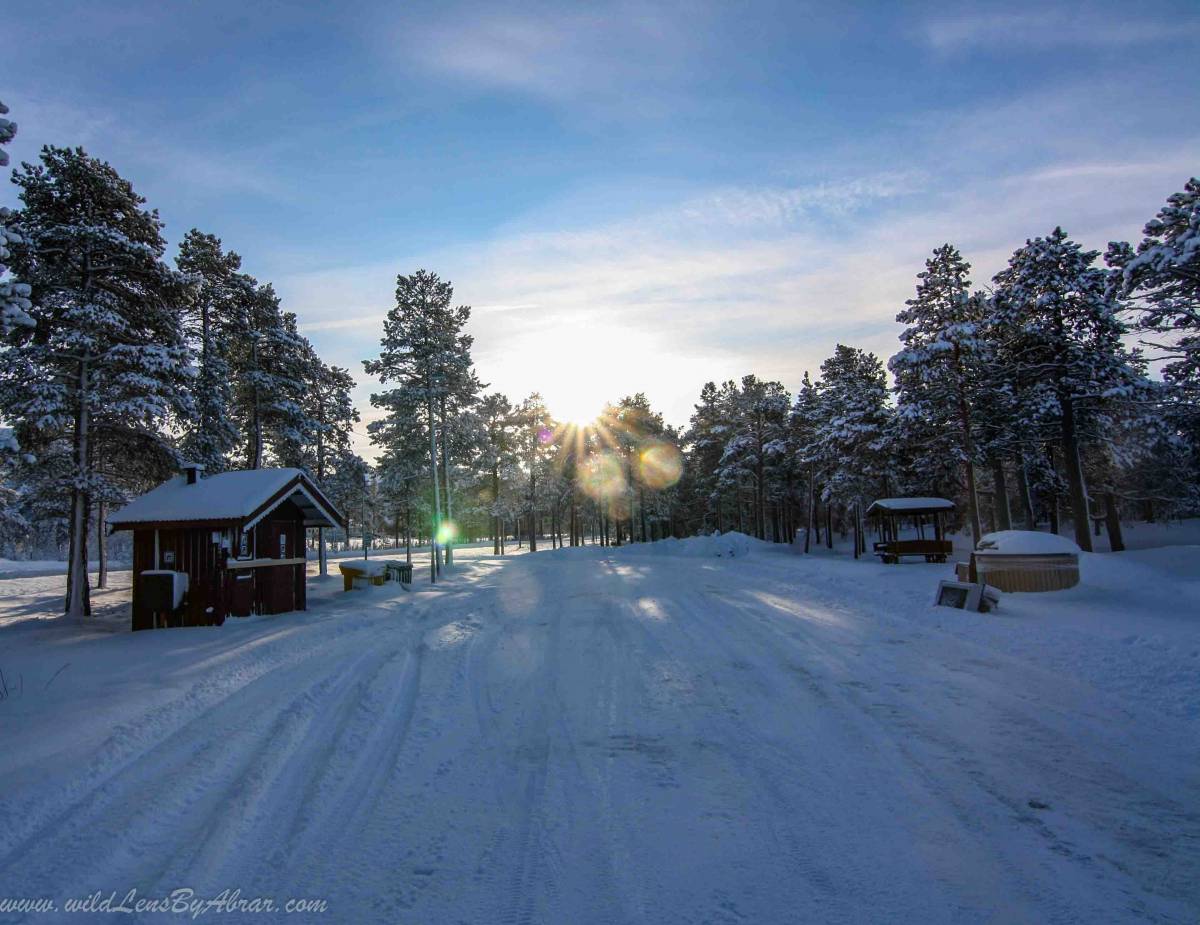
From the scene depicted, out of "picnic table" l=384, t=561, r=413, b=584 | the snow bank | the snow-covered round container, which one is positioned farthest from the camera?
the snow bank

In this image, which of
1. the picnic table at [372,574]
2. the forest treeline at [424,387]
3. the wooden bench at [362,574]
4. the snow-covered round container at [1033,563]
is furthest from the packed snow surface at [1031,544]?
the wooden bench at [362,574]

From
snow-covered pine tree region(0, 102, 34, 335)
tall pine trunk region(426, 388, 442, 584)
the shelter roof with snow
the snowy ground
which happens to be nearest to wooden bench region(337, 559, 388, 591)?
tall pine trunk region(426, 388, 442, 584)

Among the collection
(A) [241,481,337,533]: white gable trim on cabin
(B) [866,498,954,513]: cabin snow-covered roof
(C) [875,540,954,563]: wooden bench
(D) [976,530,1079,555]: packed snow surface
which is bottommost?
(C) [875,540,954,563]: wooden bench

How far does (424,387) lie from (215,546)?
1622 centimetres

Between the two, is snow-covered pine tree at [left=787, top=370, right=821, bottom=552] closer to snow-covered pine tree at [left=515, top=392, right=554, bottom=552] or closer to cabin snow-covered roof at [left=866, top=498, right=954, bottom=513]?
cabin snow-covered roof at [left=866, top=498, right=954, bottom=513]

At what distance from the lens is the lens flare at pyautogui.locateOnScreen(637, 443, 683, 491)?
55.3m

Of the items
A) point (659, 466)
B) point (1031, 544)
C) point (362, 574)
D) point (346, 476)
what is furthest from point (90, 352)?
point (659, 466)

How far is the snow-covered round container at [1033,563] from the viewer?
17.7m

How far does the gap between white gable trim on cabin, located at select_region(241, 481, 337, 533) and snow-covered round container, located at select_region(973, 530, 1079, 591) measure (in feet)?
63.9

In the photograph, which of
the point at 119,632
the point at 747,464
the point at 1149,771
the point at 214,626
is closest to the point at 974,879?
the point at 1149,771

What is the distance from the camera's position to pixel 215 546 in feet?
55.1

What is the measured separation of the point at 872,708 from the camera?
23.5 ft

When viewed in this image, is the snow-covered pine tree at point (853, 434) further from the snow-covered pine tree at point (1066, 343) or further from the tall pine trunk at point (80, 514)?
the tall pine trunk at point (80, 514)

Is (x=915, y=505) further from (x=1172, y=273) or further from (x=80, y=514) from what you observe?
(x=80, y=514)
